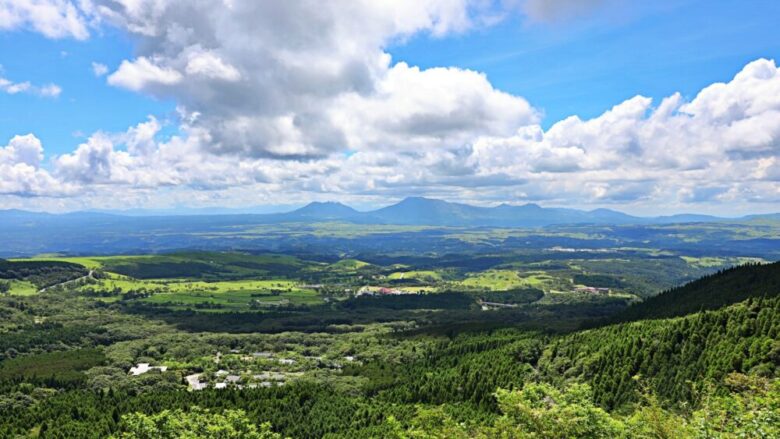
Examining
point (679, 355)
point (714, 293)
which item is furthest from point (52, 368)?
point (714, 293)

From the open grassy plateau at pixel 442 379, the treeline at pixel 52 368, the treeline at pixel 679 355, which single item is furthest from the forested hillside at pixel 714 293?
the treeline at pixel 52 368

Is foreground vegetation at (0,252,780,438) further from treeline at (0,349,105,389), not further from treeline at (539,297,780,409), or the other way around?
treeline at (0,349,105,389)

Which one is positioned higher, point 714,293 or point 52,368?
point 714,293

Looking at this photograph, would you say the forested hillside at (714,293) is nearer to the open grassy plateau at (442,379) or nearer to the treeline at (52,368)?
the open grassy plateau at (442,379)

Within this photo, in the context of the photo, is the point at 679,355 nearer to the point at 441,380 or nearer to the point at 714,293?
the point at 441,380

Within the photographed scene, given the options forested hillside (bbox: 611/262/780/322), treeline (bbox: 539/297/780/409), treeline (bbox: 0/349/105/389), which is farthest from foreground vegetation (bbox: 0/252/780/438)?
forested hillside (bbox: 611/262/780/322)

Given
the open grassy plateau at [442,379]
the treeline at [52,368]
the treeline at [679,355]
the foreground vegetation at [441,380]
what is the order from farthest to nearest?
1. the treeline at [52,368]
2. the treeline at [679,355]
3. the open grassy plateau at [442,379]
4. the foreground vegetation at [441,380]

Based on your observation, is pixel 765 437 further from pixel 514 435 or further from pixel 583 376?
pixel 583 376

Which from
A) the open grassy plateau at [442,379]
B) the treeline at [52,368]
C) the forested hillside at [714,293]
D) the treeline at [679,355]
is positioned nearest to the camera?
the open grassy plateau at [442,379]

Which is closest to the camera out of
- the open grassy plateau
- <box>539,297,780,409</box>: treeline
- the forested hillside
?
the open grassy plateau

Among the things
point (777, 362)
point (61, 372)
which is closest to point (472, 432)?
point (777, 362)

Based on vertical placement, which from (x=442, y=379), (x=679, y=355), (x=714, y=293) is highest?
(x=714, y=293)
